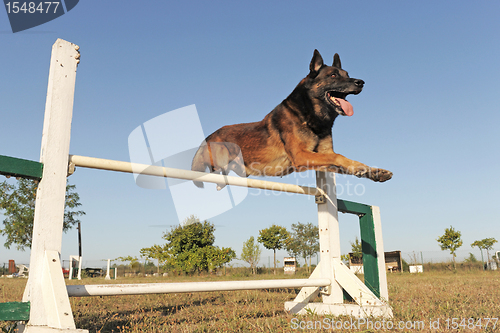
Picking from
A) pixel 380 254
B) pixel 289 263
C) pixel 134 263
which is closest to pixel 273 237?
pixel 289 263

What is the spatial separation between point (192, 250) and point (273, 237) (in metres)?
8.88

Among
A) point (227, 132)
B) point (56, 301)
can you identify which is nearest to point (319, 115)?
point (227, 132)

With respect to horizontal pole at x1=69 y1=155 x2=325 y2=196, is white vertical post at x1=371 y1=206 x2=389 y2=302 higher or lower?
lower

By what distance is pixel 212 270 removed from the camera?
13.6 m

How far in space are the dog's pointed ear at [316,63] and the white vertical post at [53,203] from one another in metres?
2.19

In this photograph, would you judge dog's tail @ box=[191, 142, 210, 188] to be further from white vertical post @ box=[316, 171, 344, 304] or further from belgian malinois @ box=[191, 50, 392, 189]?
white vertical post @ box=[316, 171, 344, 304]

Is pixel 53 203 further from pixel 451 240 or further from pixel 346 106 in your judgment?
pixel 451 240

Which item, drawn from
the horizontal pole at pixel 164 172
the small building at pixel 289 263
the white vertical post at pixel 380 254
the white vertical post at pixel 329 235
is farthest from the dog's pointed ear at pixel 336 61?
the small building at pixel 289 263

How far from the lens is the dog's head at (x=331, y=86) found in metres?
3.07

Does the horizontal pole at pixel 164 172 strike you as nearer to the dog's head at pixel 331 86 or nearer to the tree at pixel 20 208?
the dog's head at pixel 331 86

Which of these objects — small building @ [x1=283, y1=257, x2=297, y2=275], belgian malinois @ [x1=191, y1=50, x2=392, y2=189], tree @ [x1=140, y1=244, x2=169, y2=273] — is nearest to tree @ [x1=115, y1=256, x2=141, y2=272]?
tree @ [x1=140, y1=244, x2=169, y2=273]

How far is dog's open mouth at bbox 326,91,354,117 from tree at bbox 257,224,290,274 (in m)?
18.3

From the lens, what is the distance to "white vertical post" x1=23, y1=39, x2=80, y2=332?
5.26ft

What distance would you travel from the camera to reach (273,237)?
20.8 m
